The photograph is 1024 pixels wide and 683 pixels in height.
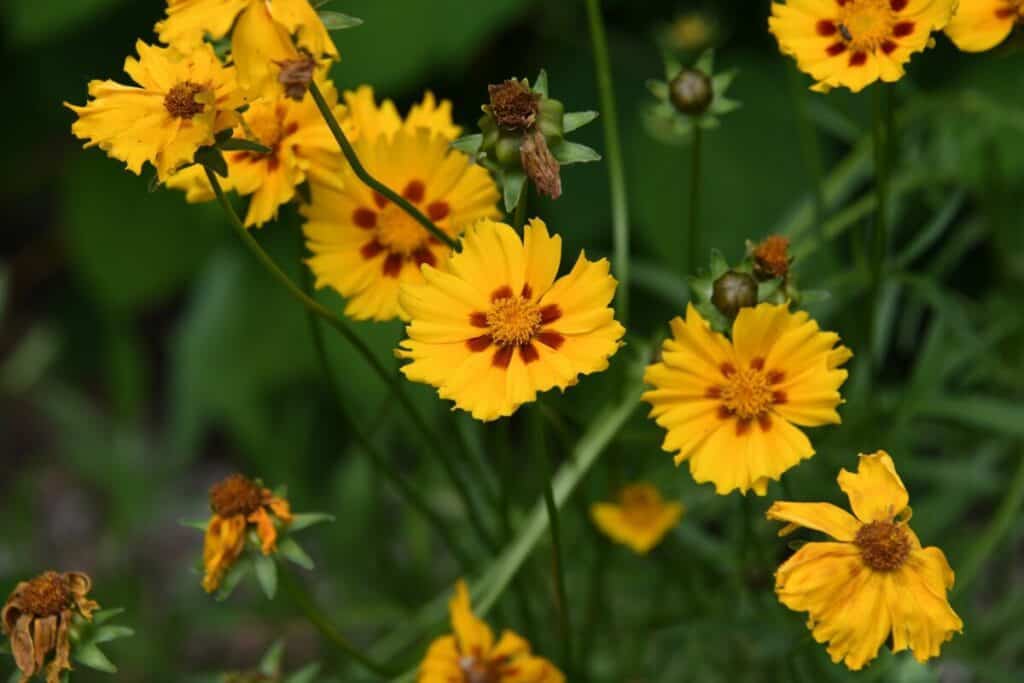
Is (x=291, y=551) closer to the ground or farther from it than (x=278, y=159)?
closer to the ground

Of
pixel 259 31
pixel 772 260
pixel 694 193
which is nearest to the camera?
pixel 259 31

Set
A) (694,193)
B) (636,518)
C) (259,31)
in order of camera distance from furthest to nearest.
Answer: (636,518), (694,193), (259,31)

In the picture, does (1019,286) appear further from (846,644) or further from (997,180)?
(846,644)

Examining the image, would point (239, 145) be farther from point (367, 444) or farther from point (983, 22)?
point (983, 22)

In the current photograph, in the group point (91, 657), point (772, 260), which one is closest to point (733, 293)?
point (772, 260)

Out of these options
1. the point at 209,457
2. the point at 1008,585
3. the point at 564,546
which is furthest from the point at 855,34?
the point at 209,457

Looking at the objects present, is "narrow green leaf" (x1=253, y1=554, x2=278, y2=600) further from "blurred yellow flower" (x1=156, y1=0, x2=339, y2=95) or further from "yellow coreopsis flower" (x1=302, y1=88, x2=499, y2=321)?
"blurred yellow flower" (x1=156, y1=0, x2=339, y2=95)

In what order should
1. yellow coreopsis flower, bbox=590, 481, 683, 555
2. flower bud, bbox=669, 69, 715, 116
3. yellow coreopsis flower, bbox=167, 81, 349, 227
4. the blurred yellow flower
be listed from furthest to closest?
yellow coreopsis flower, bbox=590, 481, 683, 555 → flower bud, bbox=669, 69, 715, 116 → yellow coreopsis flower, bbox=167, 81, 349, 227 → the blurred yellow flower

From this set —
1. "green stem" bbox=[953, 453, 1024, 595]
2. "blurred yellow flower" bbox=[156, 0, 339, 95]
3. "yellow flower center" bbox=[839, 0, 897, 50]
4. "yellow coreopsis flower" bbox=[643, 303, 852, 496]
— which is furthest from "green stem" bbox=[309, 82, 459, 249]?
"green stem" bbox=[953, 453, 1024, 595]
